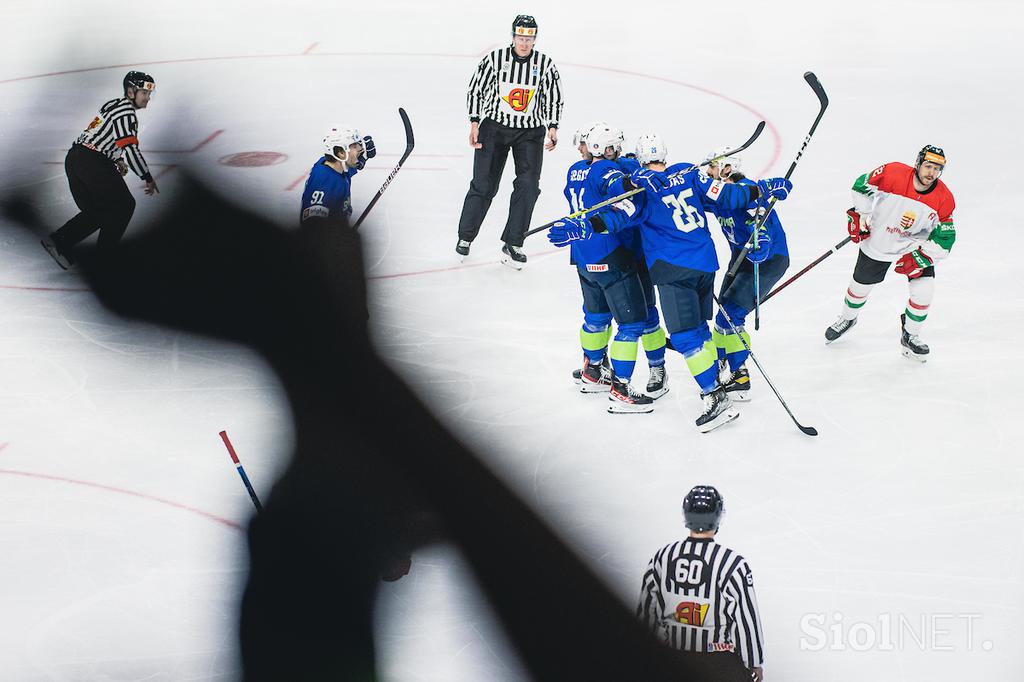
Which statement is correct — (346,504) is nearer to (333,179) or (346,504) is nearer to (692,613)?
(333,179)

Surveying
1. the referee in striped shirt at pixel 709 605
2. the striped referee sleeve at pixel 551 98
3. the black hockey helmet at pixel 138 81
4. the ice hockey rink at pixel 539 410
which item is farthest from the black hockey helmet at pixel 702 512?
the black hockey helmet at pixel 138 81

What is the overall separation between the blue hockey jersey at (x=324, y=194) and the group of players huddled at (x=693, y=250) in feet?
3.23

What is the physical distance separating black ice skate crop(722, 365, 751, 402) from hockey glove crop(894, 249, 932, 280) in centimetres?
84

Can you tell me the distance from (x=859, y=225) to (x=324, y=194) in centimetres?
226

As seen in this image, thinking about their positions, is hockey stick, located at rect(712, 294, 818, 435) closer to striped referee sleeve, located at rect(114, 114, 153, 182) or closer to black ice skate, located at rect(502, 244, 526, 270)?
black ice skate, located at rect(502, 244, 526, 270)

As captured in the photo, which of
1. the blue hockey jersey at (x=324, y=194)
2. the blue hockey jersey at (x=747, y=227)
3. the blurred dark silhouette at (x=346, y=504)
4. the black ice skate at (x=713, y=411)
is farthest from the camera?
the blue hockey jersey at (x=324, y=194)

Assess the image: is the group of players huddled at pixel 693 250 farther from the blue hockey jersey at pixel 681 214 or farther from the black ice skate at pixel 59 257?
the black ice skate at pixel 59 257

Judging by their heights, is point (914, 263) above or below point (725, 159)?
below

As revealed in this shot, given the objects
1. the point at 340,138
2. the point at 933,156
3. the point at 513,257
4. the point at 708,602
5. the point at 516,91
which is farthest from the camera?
the point at 513,257

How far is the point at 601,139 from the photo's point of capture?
176 inches

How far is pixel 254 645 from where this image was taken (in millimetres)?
3334

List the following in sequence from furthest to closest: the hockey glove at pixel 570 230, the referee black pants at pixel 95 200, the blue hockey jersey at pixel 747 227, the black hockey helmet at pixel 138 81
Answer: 1. the referee black pants at pixel 95 200
2. the black hockey helmet at pixel 138 81
3. the blue hockey jersey at pixel 747 227
4. the hockey glove at pixel 570 230

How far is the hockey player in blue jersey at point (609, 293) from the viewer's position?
4480mm

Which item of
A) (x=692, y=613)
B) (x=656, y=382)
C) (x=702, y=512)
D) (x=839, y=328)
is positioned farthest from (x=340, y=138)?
(x=692, y=613)
